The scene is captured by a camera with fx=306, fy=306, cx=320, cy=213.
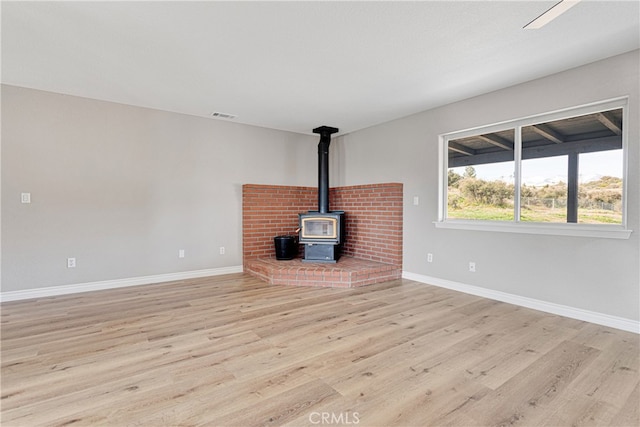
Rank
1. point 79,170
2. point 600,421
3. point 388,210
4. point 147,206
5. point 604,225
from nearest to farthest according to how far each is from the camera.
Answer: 1. point 600,421
2. point 604,225
3. point 79,170
4. point 147,206
5. point 388,210

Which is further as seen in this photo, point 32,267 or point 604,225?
point 32,267

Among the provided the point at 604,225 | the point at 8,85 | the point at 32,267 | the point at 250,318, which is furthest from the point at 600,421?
the point at 8,85

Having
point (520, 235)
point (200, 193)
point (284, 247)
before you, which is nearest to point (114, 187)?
point (200, 193)

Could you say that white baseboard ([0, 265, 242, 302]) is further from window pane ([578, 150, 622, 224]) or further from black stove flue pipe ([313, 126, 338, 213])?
window pane ([578, 150, 622, 224])

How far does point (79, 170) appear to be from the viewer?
3.74 metres

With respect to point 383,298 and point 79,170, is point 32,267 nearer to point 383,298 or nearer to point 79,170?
point 79,170

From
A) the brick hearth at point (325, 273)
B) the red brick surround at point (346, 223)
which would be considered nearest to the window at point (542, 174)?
the red brick surround at point (346, 223)

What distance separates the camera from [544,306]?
3125 mm

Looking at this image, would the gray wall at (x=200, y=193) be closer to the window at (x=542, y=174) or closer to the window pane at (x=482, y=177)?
the window at (x=542, y=174)

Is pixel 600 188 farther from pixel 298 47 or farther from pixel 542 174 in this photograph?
pixel 298 47

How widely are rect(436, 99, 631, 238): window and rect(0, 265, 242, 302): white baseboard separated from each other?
345 centimetres

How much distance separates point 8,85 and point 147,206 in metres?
1.88

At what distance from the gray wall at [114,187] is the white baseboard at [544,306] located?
3.14 metres

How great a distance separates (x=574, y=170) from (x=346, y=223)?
131 inches
